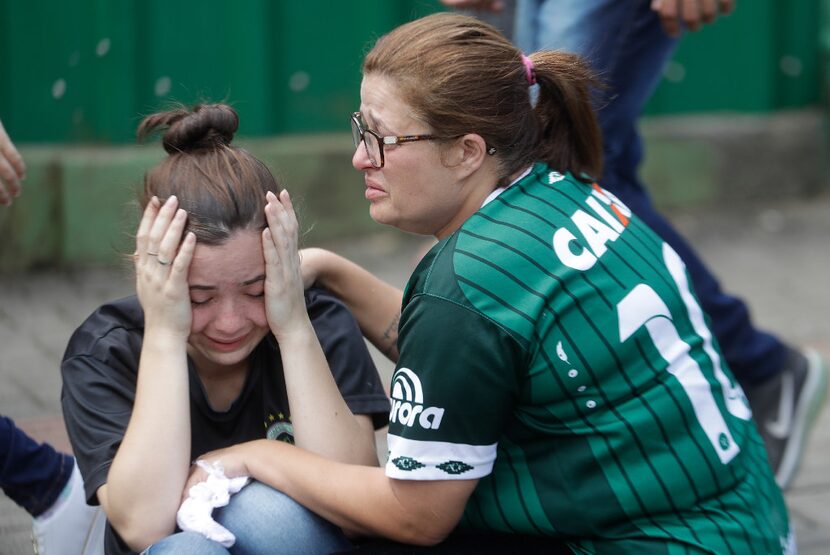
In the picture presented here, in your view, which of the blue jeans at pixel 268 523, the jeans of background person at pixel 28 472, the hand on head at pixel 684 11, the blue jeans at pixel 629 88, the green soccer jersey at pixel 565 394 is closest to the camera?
the green soccer jersey at pixel 565 394

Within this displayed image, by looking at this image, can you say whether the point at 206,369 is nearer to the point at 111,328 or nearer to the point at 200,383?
the point at 200,383

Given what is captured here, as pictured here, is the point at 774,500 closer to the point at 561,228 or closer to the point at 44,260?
the point at 561,228

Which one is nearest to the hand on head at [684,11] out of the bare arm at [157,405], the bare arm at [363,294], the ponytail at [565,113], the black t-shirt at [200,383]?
the ponytail at [565,113]

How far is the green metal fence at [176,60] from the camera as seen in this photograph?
16.7 feet

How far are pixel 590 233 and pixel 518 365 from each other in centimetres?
27

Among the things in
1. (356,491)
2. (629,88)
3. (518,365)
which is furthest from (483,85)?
(629,88)

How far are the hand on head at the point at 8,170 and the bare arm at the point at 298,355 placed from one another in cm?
65

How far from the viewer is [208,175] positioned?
7.45 ft

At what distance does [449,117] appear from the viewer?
2.10 metres

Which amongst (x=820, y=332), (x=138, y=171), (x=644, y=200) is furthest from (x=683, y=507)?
(x=138, y=171)

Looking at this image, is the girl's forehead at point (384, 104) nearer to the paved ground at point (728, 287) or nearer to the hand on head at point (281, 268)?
the hand on head at point (281, 268)

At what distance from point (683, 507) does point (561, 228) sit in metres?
0.49

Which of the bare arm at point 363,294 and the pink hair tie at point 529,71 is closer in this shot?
the pink hair tie at point 529,71

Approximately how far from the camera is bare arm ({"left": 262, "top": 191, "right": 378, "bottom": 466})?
2.24 m
